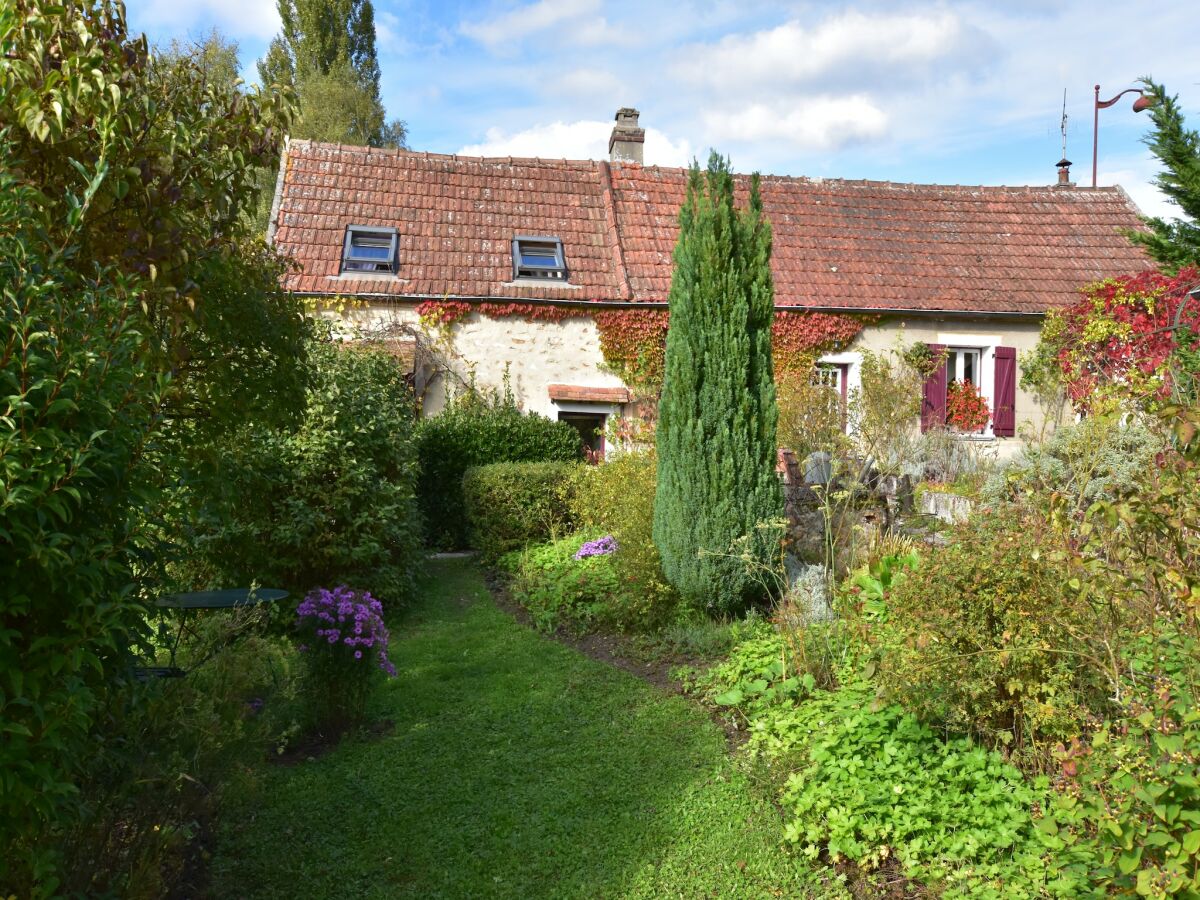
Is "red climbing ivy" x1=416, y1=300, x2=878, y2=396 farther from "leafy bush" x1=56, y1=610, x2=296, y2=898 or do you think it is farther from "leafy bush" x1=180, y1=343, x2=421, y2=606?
"leafy bush" x1=56, y1=610, x2=296, y2=898

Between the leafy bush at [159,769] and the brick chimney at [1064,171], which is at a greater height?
the brick chimney at [1064,171]

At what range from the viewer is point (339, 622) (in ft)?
16.8

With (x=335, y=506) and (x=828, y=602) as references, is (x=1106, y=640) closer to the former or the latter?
(x=828, y=602)

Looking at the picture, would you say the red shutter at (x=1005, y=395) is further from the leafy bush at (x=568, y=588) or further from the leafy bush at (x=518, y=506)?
the leafy bush at (x=568, y=588)

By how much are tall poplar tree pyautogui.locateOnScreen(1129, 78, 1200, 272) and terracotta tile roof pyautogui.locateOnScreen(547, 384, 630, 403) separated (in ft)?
23.9

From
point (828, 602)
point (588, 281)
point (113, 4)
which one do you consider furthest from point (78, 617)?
point (588, 281)

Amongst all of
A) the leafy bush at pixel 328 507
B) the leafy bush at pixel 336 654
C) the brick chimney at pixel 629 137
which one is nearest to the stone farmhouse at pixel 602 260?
the brick chimney at pixel 629 137

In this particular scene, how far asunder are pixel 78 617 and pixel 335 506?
216 inches

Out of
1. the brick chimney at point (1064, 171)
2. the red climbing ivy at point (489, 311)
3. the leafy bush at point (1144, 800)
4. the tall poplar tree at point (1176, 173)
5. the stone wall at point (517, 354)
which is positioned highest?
the brick chimney at point (1064, 171)

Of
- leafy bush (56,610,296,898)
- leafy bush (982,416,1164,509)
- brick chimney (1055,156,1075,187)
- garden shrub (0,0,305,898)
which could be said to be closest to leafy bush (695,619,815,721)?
leafy bush (982,416,1164,509)

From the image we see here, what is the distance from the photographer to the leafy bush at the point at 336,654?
514 centimetres

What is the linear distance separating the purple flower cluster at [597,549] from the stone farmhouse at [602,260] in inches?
186

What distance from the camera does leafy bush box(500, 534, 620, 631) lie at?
7.69 metres

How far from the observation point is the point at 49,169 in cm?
306
